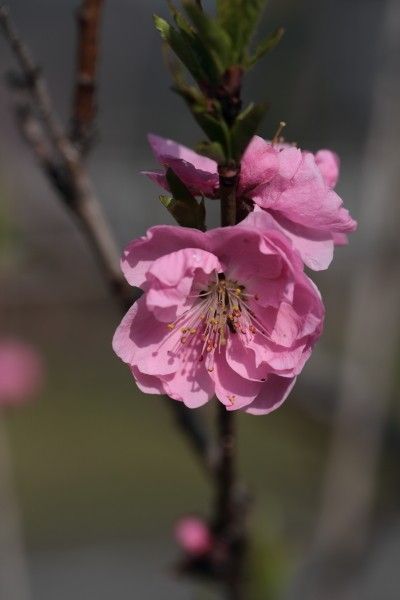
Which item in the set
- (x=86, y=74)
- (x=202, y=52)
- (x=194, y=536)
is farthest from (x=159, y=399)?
(x=202, y=52)

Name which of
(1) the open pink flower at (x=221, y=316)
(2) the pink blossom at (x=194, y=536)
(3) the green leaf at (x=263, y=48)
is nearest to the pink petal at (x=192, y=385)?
(1) the open pink flower at (x=221, y=316)

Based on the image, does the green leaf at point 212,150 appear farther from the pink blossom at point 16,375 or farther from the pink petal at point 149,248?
the pink blossom at point 16,375

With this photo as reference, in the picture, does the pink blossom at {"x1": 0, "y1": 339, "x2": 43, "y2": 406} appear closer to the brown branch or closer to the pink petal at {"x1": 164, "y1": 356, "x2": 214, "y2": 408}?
the brown branch

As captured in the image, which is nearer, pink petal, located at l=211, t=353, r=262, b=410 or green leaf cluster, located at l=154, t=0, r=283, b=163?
green leaf cluster, located at l=154, t=0, r=283, b=163

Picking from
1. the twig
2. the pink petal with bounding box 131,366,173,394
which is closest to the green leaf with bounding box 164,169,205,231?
the pink petal with bounding box 131,366,173,394

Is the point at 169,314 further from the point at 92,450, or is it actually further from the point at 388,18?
the point at 92,450

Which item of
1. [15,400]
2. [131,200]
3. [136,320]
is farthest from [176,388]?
[131,200]
